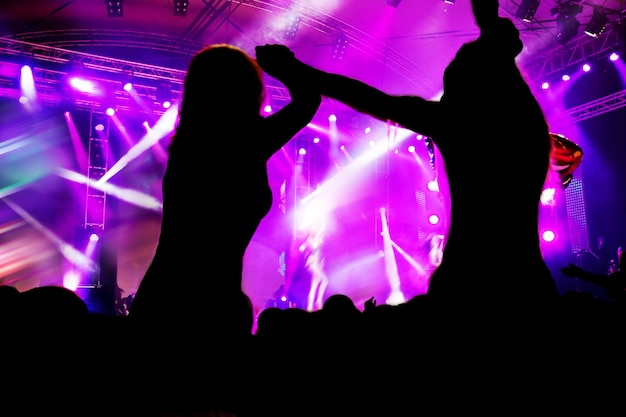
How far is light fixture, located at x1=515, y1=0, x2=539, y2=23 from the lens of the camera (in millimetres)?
9242

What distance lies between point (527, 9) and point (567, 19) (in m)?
1.14

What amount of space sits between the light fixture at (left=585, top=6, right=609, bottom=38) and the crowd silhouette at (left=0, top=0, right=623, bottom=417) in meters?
10.9

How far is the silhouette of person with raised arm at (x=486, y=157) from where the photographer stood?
3.12 ft

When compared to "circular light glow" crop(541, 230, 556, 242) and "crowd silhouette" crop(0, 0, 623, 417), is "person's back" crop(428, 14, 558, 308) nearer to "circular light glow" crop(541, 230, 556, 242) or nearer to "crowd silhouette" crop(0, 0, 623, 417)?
"crowd silhouette" crop(0, 0, 623, 417)

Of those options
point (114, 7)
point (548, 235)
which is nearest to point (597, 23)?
point (548, 235)

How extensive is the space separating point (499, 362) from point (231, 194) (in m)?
0.68

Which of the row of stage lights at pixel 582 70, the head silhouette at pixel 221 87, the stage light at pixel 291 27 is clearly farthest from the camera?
the row of stage lights at pixel 582 70

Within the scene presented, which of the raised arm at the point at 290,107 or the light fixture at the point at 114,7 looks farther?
the light fixture at the point at 114,7

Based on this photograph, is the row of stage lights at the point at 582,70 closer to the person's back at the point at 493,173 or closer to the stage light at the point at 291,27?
the stage light at the point at 291,27

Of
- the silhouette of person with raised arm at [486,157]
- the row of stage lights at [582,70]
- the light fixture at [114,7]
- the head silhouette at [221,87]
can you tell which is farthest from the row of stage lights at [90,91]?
the silhouette of person with raised arm at [486,157]

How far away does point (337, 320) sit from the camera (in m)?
0.97

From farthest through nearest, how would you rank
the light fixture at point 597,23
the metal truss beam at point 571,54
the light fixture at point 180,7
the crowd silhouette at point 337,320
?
the metal truss beam at point 571,54 < the light fixture at point 597,23 < the light fixture at point 180,7 < the crowd silhouette at point 337,320

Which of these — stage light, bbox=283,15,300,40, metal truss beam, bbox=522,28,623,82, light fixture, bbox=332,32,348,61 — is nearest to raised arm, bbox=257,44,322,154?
stage light, bbox=283,15,300,40

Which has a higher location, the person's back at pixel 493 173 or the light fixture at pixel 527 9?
the light fixture at pixel 527 9
